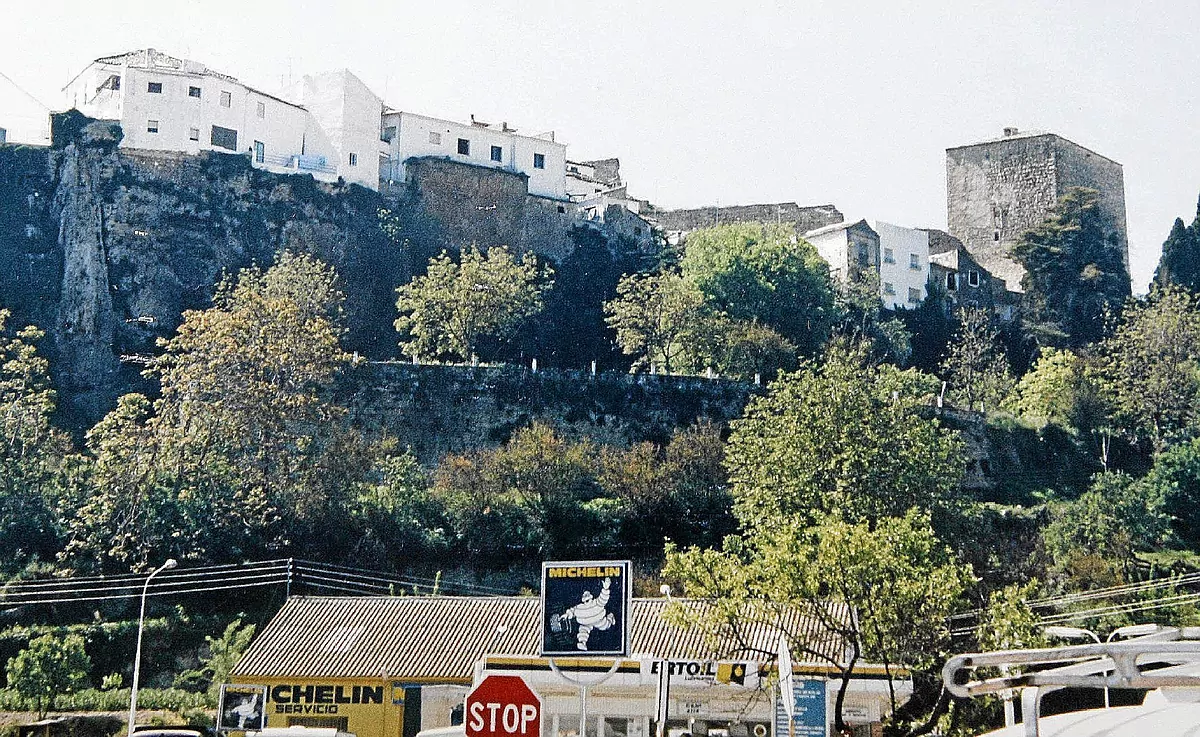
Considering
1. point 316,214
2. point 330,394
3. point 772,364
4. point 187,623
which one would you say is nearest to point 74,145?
point 316,214

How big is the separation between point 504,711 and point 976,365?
221 ft

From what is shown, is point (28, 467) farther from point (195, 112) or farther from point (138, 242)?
point (195, 112)

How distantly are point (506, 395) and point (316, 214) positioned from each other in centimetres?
1600

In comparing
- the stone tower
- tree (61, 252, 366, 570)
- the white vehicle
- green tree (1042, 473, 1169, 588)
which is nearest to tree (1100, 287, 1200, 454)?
green tree (1042, 473, 1169, 588)

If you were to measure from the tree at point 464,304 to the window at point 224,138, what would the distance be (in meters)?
11.9

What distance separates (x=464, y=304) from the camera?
6456 centimetres

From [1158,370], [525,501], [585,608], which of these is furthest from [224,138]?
[585,608]

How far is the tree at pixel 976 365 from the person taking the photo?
73.1m

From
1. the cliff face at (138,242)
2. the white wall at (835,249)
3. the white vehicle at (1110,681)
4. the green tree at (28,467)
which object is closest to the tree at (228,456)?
the green tree at (28,467)

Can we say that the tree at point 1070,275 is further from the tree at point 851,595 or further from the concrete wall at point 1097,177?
the tree at point 851,595

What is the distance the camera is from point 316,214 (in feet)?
233

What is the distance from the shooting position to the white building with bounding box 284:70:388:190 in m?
73.1

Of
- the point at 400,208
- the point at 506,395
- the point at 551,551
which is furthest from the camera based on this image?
the point at 400,208

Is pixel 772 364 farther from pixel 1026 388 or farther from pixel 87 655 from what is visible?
pixel 87 655
